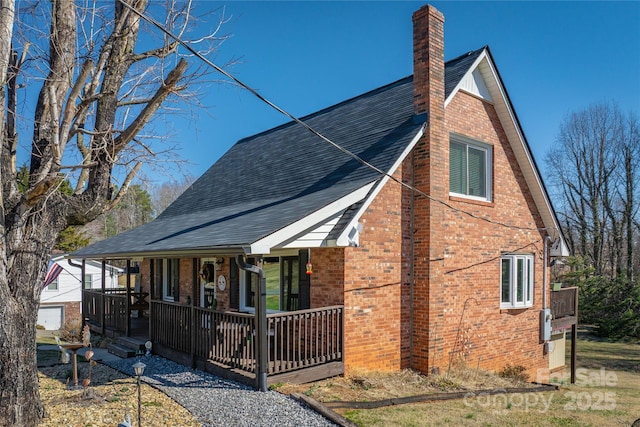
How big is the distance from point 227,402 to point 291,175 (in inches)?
279

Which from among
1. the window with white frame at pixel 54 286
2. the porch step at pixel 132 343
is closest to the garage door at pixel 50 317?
the window with white frame at pixel 54 286

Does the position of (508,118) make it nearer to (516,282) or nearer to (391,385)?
(516,282)

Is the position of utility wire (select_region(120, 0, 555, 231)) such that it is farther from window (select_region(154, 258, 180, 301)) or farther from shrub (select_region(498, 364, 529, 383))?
window (select_region(154, 258, 180, 301))

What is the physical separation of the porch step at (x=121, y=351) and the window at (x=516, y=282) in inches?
383

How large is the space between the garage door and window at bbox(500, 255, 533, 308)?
31.7 m

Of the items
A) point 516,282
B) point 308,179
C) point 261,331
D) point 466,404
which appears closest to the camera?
point 261,331

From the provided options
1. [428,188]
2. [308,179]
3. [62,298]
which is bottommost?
[62,298]

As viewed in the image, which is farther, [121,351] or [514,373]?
[514,373]

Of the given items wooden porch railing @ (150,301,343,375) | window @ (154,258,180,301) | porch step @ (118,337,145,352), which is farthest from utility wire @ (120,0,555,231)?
window @ (154,258,180,301)

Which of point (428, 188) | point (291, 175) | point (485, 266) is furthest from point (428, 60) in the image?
point (485, 266)

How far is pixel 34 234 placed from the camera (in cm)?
675

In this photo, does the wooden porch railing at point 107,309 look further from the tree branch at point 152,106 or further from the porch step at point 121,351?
the tree branch at point 152,106

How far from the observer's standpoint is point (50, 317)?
33.8 metres

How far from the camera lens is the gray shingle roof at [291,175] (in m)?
9.87
